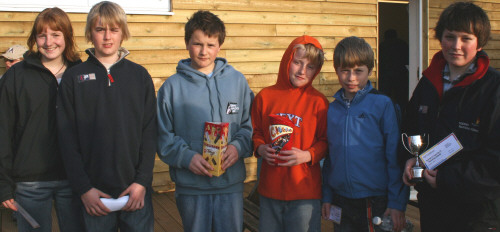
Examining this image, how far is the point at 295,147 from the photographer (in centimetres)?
245

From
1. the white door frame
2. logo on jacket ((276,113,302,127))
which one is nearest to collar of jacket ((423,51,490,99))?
logo on jacket ((276,113,302,127))

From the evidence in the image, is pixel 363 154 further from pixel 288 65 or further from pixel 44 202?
pixel 44 202

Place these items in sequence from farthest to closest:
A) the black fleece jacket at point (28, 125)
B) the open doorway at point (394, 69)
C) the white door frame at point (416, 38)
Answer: the open doorway at point (394, 69) < the white door frame at point (416, 38) < the black fleece jacket at point (28, 125)

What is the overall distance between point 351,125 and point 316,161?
0.95 ft

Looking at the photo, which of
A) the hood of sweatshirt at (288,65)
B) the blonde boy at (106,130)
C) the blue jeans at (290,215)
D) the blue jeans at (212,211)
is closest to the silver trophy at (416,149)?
the blue jeans at (290,215)

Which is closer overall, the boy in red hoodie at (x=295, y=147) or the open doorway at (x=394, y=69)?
the boy in red hoodie at (x=295, y=147)

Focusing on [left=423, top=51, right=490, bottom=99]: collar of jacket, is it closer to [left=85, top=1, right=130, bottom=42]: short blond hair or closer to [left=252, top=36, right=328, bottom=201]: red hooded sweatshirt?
[left=252, top=36, right=328, bottom=201]: red hooded sweatshirt

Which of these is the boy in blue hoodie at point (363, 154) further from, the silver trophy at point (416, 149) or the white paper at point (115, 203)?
the white paper at point (115, 203)

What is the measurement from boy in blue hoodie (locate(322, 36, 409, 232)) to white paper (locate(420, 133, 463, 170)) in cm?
24

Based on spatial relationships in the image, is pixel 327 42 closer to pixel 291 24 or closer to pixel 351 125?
pixel 291 24

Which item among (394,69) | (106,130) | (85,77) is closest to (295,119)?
(106,130)

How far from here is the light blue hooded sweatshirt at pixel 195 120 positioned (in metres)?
2.48

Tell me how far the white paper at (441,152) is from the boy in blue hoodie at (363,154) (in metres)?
0.24

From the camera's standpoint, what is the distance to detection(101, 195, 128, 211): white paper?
2221 millimetres
